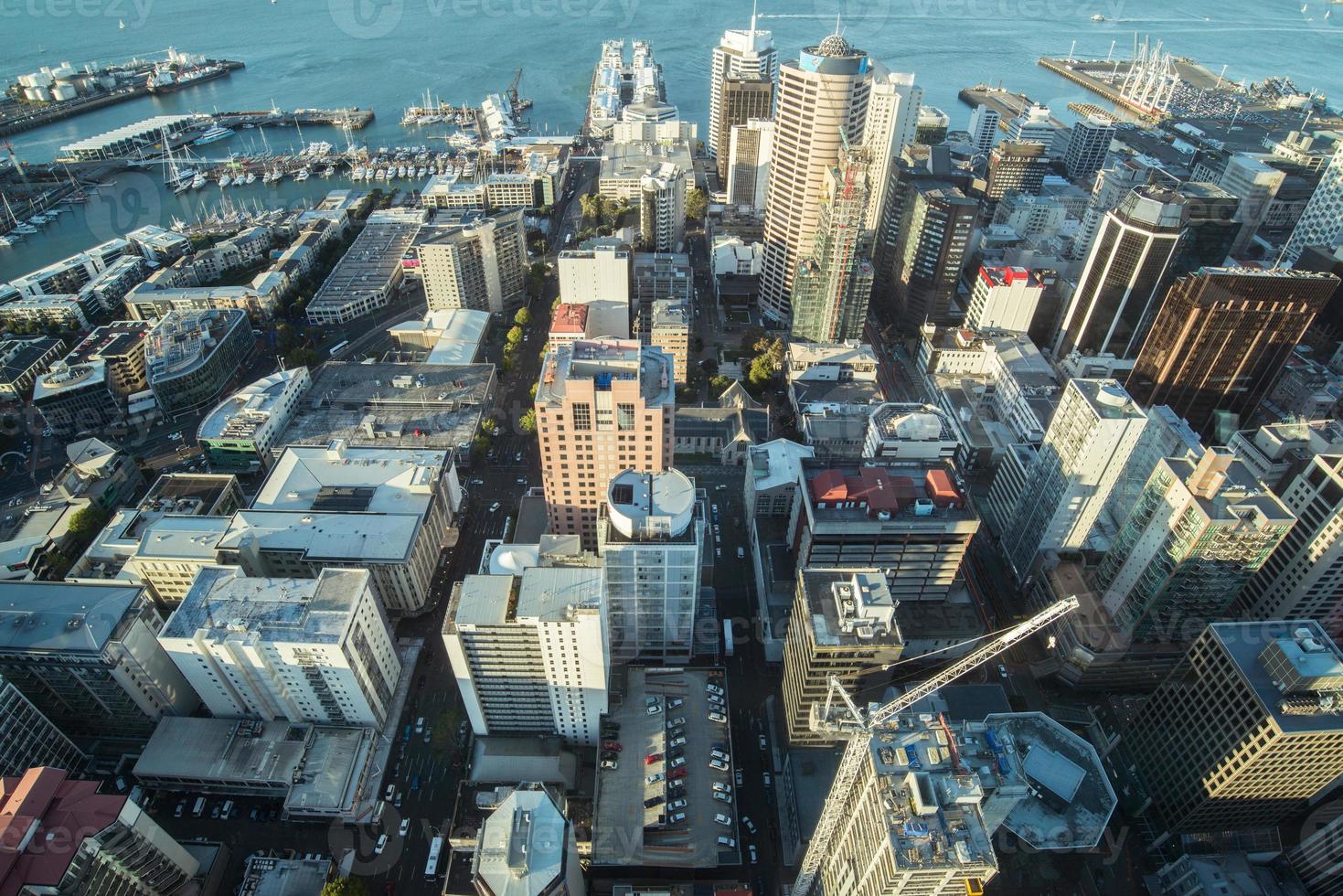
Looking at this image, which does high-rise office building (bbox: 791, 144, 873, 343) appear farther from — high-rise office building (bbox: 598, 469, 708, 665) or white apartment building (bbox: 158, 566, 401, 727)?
white apartment building (bbox: 158, 566, 401, 727)

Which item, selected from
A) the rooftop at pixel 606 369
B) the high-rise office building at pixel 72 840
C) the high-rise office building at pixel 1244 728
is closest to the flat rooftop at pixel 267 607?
the high-rise office building at pixel 72 840

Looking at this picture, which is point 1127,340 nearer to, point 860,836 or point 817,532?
point 817,532

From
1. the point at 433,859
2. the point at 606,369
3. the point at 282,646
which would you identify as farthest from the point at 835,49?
the point at 433,859

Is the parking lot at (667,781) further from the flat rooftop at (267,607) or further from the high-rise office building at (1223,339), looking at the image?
the high-rise office building at (1223,339)

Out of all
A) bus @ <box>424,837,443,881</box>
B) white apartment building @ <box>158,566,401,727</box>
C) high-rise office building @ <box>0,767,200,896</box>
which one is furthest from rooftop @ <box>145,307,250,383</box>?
bus @ <box>424,837,443,881</box>

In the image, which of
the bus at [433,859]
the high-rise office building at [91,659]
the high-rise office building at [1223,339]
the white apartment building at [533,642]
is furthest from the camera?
the high-rise office building at [1223,339]
